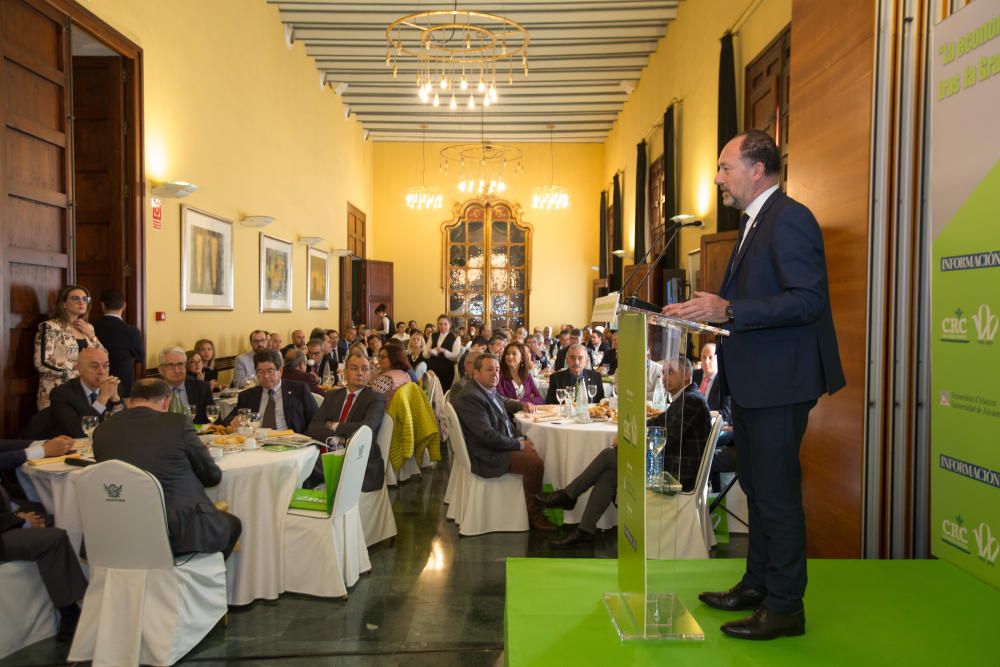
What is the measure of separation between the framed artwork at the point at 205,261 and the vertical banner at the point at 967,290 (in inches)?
280

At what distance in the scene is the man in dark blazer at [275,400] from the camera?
5113mm

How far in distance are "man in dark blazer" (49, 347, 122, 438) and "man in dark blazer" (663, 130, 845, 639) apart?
3662 mm

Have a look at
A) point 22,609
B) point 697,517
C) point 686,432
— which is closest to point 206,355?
point 22,609

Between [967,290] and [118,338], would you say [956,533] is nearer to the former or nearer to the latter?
[967,290]

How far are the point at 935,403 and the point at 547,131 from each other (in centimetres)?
1624

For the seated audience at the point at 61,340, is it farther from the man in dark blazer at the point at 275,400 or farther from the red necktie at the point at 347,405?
the red necktie at the point at 347,405

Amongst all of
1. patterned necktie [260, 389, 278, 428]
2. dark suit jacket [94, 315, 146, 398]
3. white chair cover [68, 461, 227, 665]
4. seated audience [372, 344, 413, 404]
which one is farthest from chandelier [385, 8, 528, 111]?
white chair cover [68, 461, 227, 665]

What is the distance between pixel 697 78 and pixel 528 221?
9287 millimetres

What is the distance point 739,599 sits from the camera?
8.02ft

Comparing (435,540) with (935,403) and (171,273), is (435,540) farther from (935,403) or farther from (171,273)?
(171,273)

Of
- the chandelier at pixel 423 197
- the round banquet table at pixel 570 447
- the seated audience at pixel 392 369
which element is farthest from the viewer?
the chandelier at pixel 423 197

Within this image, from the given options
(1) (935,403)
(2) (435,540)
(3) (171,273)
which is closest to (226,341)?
(3) (171,273)

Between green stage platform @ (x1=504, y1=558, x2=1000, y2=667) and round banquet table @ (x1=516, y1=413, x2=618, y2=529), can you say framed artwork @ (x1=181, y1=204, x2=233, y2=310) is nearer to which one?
round banquet table @ (x1=516, y1=413, x2=618, y2=529)

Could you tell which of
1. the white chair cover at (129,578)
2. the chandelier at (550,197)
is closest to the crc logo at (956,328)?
the white chair cover at (129,578)
